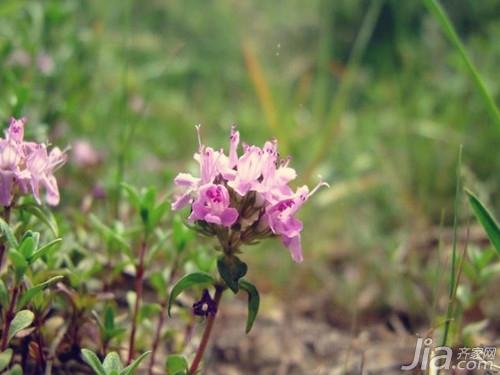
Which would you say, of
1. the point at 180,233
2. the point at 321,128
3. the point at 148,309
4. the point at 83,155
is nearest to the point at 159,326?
the point at 148,309

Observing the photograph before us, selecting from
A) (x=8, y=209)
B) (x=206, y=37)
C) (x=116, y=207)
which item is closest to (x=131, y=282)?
(x=116, y=207)

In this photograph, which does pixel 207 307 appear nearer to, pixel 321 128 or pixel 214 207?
pixel 214 207

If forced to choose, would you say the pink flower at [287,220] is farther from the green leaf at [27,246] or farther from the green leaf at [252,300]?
the green leaf at [27,246]

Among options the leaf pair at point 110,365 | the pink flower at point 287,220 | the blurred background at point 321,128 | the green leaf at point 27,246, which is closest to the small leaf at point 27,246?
the green leaf at point 27,246

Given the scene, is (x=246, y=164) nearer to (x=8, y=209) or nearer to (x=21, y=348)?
(x=8, y=209)

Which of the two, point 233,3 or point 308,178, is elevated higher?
point 233,3

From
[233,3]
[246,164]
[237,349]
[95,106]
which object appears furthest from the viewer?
[233,3]
